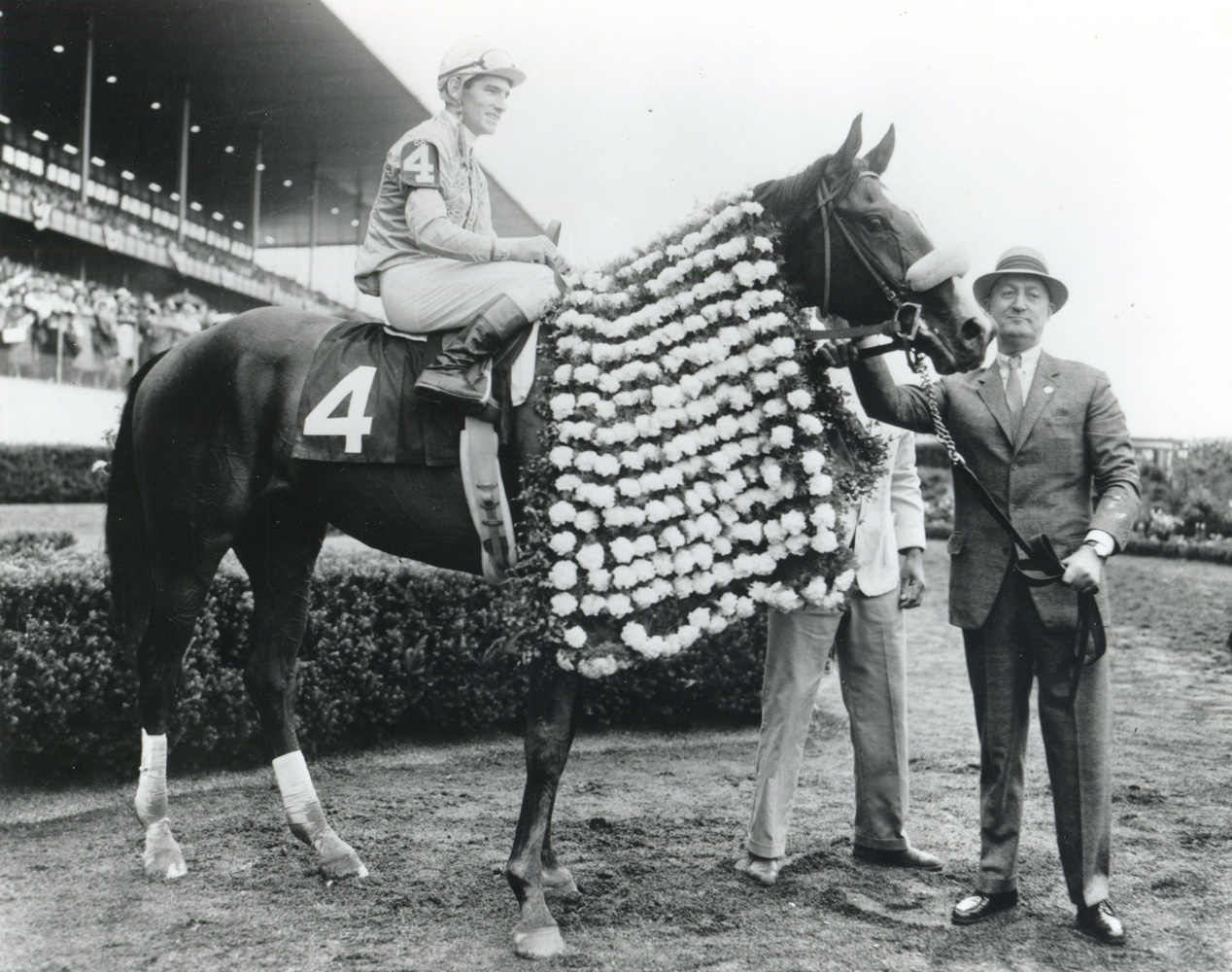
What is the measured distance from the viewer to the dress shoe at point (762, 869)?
337 cm

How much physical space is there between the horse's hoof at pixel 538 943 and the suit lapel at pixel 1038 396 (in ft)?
6.91

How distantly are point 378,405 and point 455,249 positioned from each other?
0.58 m

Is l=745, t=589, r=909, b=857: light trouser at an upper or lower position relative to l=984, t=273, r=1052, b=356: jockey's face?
lower

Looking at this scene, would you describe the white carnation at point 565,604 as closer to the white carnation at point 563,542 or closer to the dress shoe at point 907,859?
the white carnation at point 563,542

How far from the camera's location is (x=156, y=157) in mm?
17234

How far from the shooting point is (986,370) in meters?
3.30

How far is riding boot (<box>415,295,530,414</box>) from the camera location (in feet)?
9.52

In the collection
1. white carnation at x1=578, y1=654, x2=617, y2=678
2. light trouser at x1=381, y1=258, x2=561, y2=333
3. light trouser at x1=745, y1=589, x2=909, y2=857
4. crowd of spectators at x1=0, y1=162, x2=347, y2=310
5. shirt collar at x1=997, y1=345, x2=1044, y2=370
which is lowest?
light trouser at x1=745, y1=589, x2=909, y2=857

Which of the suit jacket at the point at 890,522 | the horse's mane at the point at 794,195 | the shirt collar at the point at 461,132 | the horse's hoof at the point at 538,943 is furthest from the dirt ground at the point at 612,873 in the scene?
the shirt collar at the point at 461,132

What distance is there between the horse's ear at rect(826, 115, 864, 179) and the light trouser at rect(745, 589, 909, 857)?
1.54 metres

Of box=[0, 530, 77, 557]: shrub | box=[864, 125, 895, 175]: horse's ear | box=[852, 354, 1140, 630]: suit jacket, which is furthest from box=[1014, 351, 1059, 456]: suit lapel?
box=[0, 530, 77, 557]: shrub

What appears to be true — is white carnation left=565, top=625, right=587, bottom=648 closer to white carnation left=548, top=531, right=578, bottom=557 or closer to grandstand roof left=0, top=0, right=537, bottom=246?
white carnation left=548, top=531, right=578, bottom=557

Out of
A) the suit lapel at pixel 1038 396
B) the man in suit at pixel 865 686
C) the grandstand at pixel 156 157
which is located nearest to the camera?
the suit lapel at pixel 1038 396

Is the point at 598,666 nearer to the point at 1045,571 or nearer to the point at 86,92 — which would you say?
the point at 1045,571
